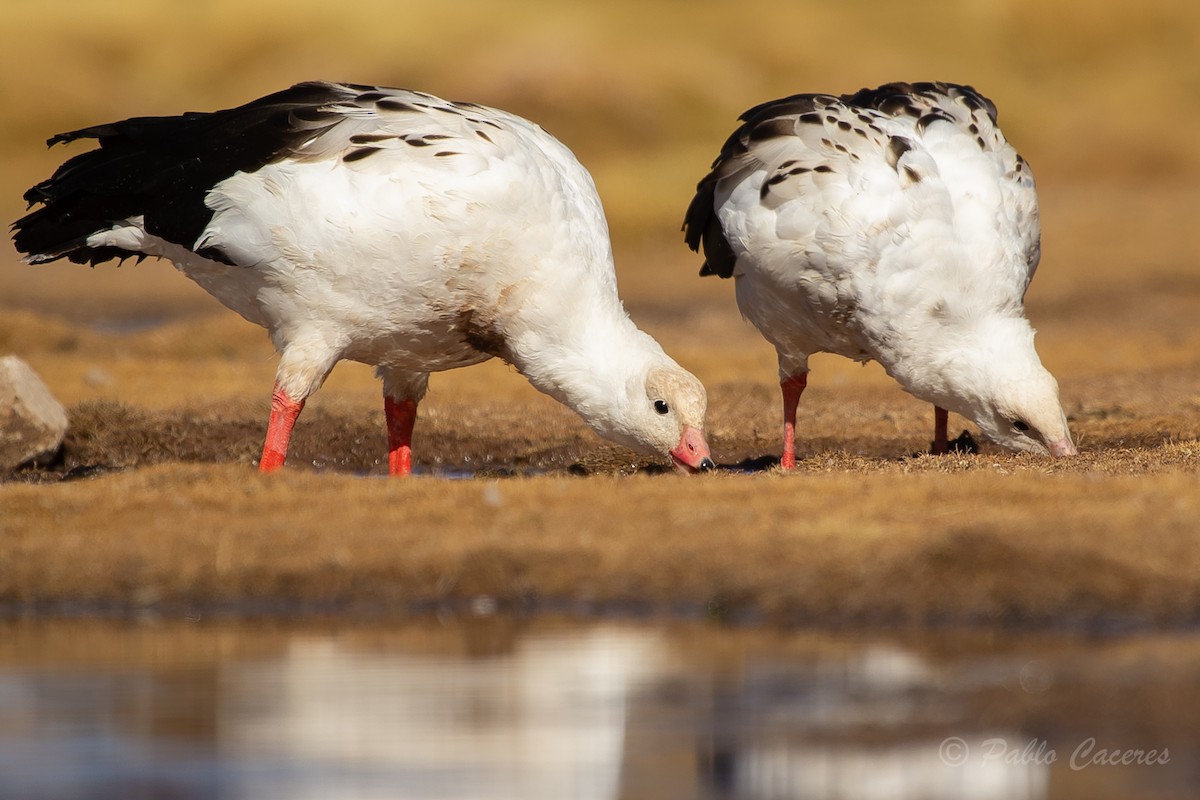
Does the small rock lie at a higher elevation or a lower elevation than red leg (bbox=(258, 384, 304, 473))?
higher

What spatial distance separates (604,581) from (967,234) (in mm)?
4892

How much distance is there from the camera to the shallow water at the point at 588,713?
242 inches

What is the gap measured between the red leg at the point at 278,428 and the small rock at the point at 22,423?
294cm

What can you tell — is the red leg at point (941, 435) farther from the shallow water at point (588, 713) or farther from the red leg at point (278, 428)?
the shallow water at point (588, 713)

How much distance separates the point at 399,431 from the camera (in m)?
13.4

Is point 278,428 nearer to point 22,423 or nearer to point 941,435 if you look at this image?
point 22,423

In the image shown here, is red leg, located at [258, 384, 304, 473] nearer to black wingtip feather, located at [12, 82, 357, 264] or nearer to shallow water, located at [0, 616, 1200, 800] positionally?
black wingtip feather, located at [12, 82, 357, 264]

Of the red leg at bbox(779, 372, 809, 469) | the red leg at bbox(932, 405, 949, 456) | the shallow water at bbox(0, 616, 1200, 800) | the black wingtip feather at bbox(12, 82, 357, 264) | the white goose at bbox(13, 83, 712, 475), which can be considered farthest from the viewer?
the red leg at bbox(779, 372, 809, 469)

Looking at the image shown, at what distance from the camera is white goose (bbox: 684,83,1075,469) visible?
484 inches

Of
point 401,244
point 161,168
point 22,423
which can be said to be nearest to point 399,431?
point 401,244

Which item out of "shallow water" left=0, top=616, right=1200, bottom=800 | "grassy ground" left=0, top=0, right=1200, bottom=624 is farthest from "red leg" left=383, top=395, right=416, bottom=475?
"shallow water" left=0, top=616, right=1200, bottom=800

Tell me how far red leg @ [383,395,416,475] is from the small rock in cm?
291

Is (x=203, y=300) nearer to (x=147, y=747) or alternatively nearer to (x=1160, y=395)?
(x=1160, y=395)

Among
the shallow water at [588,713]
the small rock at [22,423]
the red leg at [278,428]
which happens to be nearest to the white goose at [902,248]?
the red leg at [278,428]
